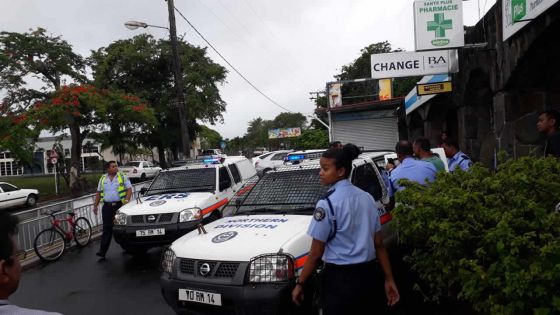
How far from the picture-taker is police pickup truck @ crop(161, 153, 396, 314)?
368 centimetres

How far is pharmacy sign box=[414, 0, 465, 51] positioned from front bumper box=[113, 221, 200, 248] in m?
6.16

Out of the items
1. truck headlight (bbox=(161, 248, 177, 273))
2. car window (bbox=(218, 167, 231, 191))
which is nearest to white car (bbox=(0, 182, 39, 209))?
car window (bbox=(218, 167, 231, 191))

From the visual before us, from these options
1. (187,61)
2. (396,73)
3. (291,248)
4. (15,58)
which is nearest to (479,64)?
(396,73)

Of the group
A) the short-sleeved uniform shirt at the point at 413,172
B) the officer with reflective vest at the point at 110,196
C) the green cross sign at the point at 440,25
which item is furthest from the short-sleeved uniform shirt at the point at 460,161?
the officer with reflective vest at the point at 110,196

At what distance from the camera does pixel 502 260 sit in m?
2.50

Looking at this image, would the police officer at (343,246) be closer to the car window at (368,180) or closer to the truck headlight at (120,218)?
the car window at (368,180)

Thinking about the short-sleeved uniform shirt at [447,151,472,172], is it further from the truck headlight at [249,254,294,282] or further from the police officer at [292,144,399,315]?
the police officer at [292,144,399,315]

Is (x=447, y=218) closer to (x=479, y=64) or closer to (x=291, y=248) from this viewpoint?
(x=291, y=248)

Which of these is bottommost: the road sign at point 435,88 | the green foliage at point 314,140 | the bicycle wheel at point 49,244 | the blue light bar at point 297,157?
the bicycle wheel at point 49,244

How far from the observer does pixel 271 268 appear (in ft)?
12.3

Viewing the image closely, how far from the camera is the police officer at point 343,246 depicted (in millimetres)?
A: 2895

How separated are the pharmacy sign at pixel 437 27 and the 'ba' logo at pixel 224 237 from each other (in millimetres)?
6941

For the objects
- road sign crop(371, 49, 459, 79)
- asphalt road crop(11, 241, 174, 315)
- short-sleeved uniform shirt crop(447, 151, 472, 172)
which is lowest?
asphalt road crop(11, 241, 174, 315)

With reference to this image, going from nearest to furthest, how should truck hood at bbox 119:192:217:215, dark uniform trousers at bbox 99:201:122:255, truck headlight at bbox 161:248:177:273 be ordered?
truck headlight at bbox 161:248:177:273 → truck hood at bbox 119:192:217:215 → dark uniform trousers at bbox 99:201:122:255
